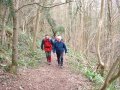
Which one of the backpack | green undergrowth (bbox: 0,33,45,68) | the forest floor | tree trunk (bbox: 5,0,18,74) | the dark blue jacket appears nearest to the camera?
the forest floor

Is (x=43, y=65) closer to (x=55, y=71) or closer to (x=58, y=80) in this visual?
(x=55, y=71)

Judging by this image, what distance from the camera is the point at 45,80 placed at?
11.4 m

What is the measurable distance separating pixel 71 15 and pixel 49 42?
67.4 ft

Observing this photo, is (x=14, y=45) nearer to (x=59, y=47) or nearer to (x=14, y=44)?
(x=14, y=44)

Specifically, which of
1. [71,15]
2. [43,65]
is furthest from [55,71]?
[71,15]

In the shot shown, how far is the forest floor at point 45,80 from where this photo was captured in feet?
32.9

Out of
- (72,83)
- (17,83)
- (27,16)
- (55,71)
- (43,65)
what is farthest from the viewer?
(27,16)

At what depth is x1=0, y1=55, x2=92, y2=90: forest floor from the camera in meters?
10.0

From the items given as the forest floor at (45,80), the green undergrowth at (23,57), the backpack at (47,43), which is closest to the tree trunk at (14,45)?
the forest floor at (45,80)

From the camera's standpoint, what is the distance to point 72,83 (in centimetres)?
1138

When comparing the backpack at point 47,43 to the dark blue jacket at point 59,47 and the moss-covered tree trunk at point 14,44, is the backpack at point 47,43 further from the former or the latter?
the moss-covered tree trunk at point 14,44

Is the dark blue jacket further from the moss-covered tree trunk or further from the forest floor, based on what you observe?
the moss-covered tree trunk

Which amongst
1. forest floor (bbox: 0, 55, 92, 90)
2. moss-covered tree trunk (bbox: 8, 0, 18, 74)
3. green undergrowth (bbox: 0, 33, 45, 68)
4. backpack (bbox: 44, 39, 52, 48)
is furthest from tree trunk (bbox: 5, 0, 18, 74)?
backpack (bbox: 44, 39, 52, 48)

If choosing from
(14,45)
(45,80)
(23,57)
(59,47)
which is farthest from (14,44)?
(23,57)
